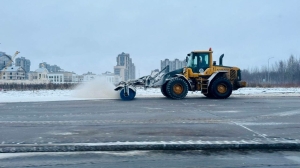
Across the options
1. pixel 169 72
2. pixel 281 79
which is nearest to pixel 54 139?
pixel 169 72

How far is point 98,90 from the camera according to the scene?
2344 centimetres

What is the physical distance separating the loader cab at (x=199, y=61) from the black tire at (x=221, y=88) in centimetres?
138

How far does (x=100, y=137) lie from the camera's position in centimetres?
805

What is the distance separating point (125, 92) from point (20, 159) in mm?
14376

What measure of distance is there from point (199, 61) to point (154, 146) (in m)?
15.5

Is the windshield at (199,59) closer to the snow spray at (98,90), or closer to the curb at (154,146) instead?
the snow spray at (98,90)

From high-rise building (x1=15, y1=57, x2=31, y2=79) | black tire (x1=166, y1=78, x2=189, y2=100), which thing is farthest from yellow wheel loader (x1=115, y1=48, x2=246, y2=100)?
high-rise building (x1=15, y1=57, x2=31, y2=79)

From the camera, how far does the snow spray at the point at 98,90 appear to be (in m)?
22.9

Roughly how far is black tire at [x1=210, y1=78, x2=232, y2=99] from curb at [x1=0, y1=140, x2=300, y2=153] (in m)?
13.8

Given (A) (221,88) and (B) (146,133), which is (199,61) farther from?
(B) (146,133)

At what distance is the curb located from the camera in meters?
6.86

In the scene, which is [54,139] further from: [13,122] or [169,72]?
[169,72]

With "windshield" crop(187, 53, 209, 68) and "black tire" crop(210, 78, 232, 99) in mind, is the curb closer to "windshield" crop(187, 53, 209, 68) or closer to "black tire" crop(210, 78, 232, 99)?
"black tire" crop(210, 78, 232, 99)

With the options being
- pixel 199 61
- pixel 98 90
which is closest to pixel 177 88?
pixel 199 61
